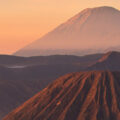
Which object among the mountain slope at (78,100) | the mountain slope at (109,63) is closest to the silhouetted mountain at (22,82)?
the mountain slope at (109,63)

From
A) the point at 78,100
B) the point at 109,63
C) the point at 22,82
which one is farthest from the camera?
the point at 109,63

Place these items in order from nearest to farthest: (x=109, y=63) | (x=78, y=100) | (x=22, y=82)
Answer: (x=78, y=100), (x=22, y=82), (x=109, y=63)

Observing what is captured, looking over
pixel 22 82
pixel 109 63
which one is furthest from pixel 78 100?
pixel 109 63

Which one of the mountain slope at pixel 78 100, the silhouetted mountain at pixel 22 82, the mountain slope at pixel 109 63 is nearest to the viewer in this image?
the mountain slope at pixel 78 100

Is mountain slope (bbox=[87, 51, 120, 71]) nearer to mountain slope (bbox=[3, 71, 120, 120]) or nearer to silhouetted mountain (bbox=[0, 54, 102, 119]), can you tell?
silhouetted mountain (bbox=[0, 54, 102, 119])

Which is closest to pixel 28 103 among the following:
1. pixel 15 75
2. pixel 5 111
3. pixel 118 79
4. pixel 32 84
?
pixel 118 79

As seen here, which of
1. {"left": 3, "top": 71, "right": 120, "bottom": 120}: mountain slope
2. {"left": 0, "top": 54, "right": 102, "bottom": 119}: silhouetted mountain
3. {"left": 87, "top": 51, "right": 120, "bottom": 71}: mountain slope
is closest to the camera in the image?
{"left": 3, "top": 71, "right": 120, "bottom": 120}: mountain slope

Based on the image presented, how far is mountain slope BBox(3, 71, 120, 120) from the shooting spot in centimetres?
6053

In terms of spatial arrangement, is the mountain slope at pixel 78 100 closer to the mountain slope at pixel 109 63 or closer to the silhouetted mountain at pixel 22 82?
the silhouetted mountain at pixel 22 82

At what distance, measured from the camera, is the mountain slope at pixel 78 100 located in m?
60.5

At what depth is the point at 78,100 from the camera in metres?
64.2

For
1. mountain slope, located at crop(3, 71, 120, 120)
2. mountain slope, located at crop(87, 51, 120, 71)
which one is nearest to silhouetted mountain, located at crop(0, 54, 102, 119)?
mountain slope, located at crop(87, 51, 120, 71)

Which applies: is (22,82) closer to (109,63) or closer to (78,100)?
(109,63)

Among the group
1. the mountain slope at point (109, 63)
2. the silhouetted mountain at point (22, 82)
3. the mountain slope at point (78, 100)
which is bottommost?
the silhouetted mountain at point (22, 82)
